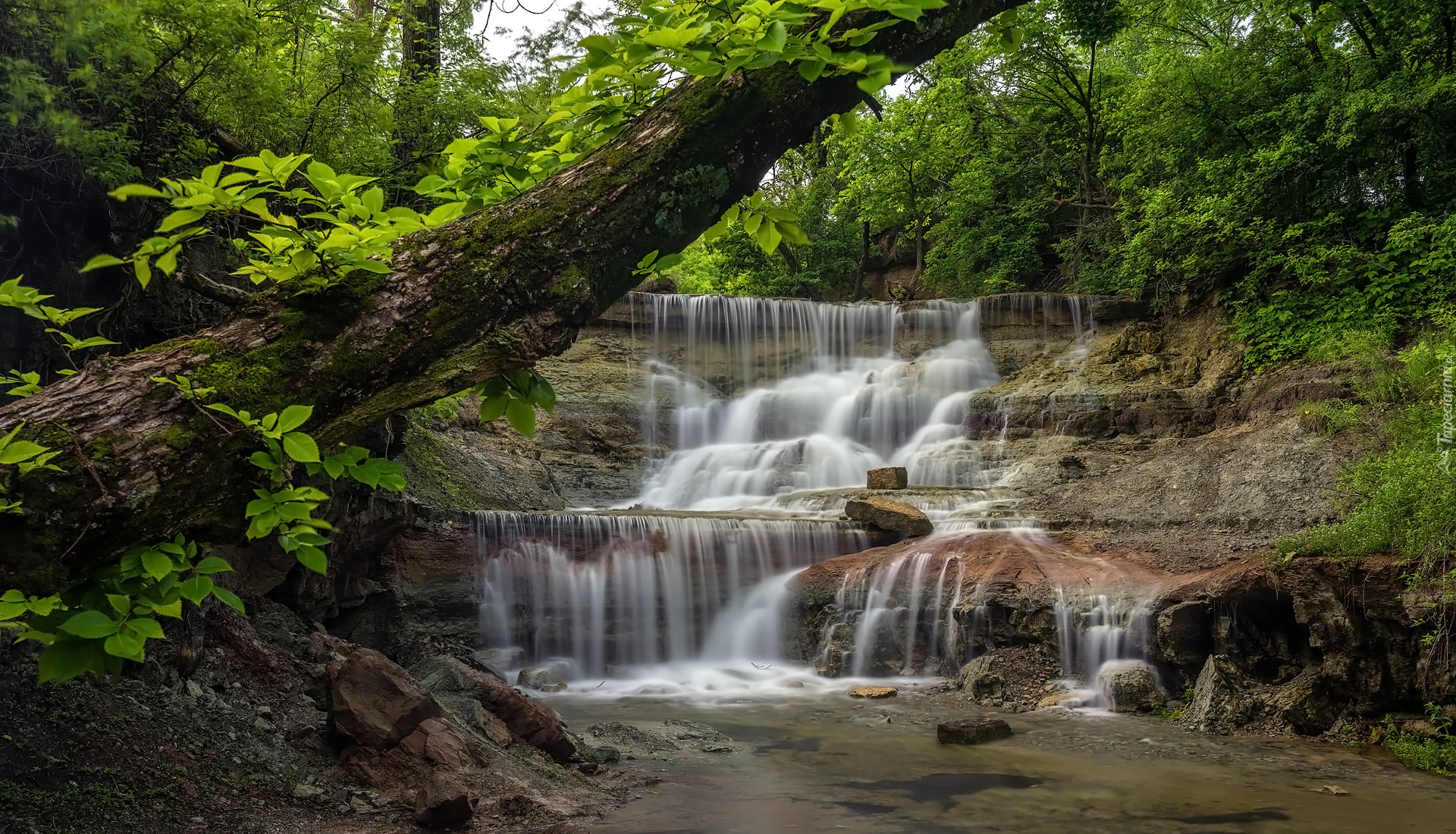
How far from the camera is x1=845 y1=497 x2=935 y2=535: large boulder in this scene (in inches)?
513

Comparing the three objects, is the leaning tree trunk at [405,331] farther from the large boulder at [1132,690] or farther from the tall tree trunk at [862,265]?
the tall tree trunk at [862,265]

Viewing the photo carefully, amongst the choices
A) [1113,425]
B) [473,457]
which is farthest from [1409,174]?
[473,457]

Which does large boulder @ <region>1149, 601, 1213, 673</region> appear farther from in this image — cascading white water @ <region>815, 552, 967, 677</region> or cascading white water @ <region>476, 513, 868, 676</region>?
cascading white water @ <region>476, 513, 868, 676</region>

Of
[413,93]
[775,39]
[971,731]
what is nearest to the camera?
[775,39]

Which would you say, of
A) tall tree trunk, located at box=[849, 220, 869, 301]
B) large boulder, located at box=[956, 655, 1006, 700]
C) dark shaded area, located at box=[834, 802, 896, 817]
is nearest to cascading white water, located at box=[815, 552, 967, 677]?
large boulder, located at box=[956, 655, 1006, 700]

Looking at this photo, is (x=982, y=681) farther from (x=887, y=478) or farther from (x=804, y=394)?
(x=804, y=394)

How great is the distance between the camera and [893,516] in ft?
42.9

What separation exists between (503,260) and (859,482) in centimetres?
1600

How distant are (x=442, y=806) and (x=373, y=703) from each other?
924mm

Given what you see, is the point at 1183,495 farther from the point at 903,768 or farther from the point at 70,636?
the point at 70,636

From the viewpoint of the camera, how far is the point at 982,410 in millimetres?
18578

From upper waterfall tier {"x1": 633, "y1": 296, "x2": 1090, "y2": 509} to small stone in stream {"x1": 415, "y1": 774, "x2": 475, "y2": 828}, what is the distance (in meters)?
11.9

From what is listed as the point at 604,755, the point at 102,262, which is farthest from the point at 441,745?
the point at 102,262

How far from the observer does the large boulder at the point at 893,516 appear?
13.0 meters
